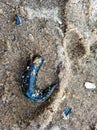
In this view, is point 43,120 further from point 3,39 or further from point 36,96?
point 3,39

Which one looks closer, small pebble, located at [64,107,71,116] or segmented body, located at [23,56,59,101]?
segmented body, located at [23,56,59,101]

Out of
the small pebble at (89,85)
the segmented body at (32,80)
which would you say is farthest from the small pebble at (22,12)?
the small pebble at (89,85)

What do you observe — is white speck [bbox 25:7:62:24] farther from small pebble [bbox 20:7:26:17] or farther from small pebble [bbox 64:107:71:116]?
small pebble [bbox 64:107:71:116]

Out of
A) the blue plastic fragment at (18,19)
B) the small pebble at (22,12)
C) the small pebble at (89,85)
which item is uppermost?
the small pebble at (22,12)

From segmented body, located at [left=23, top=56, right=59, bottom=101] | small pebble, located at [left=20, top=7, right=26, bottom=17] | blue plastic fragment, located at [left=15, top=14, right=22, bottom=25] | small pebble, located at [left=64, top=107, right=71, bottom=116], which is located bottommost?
small pebble, located at [left=64, top=107, right=71, bottom=116]

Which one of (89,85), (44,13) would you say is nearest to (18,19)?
(44,13)

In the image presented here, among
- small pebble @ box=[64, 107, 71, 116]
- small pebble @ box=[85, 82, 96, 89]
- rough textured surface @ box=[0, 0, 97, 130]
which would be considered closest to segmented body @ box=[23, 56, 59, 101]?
rough textured surface @ box=[0, 0, 97, 130]

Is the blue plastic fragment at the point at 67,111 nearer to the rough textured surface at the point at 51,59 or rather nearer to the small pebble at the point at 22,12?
the rough textured surface at the point at 51,59

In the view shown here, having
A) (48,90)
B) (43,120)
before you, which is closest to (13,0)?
(48,90)

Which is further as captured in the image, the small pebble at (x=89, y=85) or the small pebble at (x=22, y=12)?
the small pebble at (x=89, y=85)
